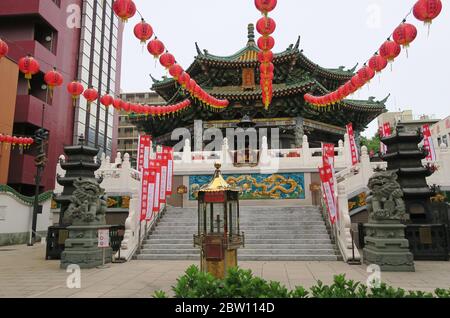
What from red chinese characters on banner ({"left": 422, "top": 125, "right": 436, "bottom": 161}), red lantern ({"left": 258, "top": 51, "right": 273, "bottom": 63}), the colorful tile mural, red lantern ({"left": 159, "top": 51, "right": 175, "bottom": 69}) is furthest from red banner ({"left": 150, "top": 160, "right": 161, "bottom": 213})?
red chinese characters on banner ({"left": 422, "top": 125, "right": 436, "bottom": 161})

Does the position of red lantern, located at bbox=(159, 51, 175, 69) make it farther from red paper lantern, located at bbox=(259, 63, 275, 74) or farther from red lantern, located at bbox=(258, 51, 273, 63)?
red paper lantern, located at bbox=(259, 63, 275, 74)

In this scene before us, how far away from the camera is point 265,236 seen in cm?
1107

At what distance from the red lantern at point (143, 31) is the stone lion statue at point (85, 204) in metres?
4.30

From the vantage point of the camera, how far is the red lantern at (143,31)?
9.00 metres

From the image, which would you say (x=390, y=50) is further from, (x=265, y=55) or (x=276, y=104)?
(x=276, y=104)

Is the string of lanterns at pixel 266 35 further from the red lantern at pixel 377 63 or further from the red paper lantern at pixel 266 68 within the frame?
the red lantern at pixel 377 63

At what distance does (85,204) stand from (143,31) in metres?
5.04

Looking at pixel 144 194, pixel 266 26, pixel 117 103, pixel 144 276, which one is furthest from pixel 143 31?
pixel 117 103

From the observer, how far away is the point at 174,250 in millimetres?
10492

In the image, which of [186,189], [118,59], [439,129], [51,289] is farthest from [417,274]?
[118,59]

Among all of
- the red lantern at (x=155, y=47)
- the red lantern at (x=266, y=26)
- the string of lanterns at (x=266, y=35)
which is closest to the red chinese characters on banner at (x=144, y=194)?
the red lantern at (x=155, y=47)

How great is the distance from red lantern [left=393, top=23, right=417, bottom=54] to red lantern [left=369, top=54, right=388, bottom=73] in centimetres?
115
